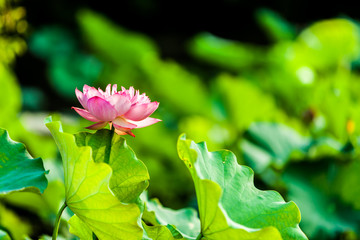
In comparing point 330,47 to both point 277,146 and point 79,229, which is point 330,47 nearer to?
point 277,146

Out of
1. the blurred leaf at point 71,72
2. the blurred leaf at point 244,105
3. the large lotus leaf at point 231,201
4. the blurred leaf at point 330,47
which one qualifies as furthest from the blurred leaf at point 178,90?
the blurred leaf at point 71,72

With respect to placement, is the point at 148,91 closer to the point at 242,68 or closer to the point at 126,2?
the point at 242,68

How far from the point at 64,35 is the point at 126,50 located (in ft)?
7.01

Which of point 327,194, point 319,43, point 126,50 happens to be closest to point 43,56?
point 126,50

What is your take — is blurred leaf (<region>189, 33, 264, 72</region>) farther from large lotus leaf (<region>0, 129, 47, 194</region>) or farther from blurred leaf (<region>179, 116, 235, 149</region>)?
large lotus leaf (<region>0, 129, 47, 194</region>)

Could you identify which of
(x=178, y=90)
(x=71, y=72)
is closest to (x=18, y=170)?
(x=178, y=90)

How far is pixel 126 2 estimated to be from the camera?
5.74 metres

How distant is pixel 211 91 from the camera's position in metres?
2.95

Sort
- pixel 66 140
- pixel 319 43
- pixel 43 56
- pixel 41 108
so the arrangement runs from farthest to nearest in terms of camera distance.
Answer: pixel 43 56
pixel 41 108
pixel 319 43
pixel 66 140

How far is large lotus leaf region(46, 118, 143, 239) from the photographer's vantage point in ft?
1.89

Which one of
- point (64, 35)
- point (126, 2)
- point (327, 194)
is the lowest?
point (64, 35)

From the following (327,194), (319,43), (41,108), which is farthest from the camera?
(41,108)

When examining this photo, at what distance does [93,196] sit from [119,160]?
79 mm

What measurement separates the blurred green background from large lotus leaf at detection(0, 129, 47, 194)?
0.28 meters
